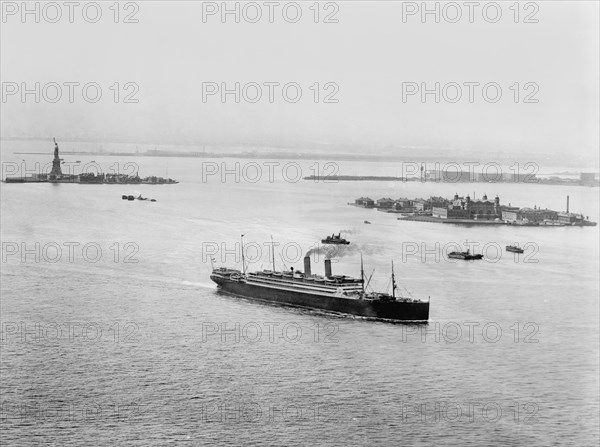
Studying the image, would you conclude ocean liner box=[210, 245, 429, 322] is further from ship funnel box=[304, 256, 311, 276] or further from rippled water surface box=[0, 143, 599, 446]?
rippled water surface box=[0, 143, 599, 446]

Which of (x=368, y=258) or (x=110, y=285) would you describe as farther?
(x=368, y=258)

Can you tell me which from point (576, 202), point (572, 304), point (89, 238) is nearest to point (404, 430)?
point (572, 304)

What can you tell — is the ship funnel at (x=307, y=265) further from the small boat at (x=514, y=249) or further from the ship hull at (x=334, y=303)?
the small boat at (x=514, y=249)

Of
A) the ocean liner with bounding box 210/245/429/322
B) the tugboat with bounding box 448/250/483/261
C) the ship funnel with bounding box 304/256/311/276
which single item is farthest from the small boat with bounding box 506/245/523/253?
the ship funnel with bounding box 304/256/311/276

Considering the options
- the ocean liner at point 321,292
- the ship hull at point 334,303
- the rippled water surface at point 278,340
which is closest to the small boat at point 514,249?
the rippled water surface at point 278,340

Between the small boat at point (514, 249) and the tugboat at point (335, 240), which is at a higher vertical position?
the tugboat at point (335, 240)

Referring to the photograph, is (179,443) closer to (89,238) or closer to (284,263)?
(284,263)

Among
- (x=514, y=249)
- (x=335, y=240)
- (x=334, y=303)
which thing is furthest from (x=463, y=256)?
(x=334, y=303)
